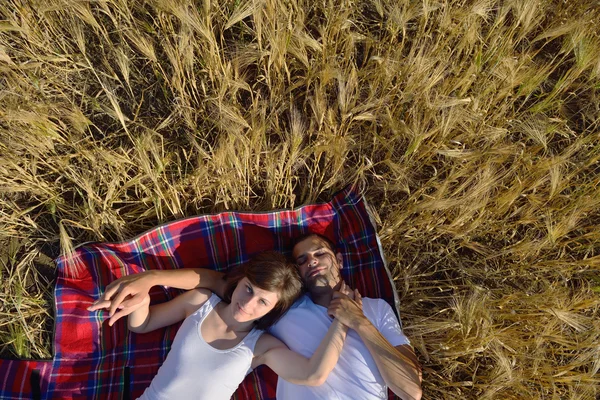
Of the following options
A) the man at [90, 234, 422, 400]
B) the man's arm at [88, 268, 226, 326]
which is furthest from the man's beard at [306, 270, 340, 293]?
the man's arm at [88, 268, 226, 326]

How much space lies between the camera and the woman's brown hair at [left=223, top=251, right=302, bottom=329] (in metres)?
2.63

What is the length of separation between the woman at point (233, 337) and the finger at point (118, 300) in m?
0.16

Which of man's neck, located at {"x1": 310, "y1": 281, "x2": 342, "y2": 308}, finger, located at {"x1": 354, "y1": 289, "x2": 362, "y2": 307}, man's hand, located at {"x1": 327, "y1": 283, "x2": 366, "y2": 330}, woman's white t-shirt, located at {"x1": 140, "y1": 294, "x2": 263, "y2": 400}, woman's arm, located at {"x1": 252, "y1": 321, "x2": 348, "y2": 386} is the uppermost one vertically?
man's hand, located at {"x1": 327, "y1": 283, "x2": 366, "y2": 330}

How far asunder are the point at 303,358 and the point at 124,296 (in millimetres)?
1065

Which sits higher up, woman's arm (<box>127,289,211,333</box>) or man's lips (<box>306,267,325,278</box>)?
man's lips (<box>306,267,325,278</box>)

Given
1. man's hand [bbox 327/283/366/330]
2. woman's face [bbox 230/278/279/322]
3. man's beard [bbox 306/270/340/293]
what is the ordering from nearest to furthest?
woman's face [bbox 230/278/279/322], man's hand [bbox 327/283/366/330], man's beard [bbox 306/270/340/293]

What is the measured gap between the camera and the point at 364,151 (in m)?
3.10

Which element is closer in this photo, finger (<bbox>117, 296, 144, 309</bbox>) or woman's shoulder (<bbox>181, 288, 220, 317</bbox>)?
finger (<bbox>117, 296, 144, 309</bbox>)

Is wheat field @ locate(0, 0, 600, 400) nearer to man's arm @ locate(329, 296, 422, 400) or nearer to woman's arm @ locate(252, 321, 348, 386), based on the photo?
man's arm @ locate(329, 296, 422, 400)

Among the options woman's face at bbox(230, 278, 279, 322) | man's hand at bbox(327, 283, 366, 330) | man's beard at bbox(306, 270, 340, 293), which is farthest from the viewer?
man's beard at bbox(306, 270, 340, 293)

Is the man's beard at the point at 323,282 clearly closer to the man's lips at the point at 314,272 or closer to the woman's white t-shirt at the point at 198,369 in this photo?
the man's lips at the point at 314,272

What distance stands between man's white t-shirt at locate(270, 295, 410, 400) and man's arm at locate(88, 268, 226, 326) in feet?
1.63

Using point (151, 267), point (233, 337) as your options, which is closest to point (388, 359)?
point (233, 337)

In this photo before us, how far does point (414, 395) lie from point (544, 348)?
2.77 ft
